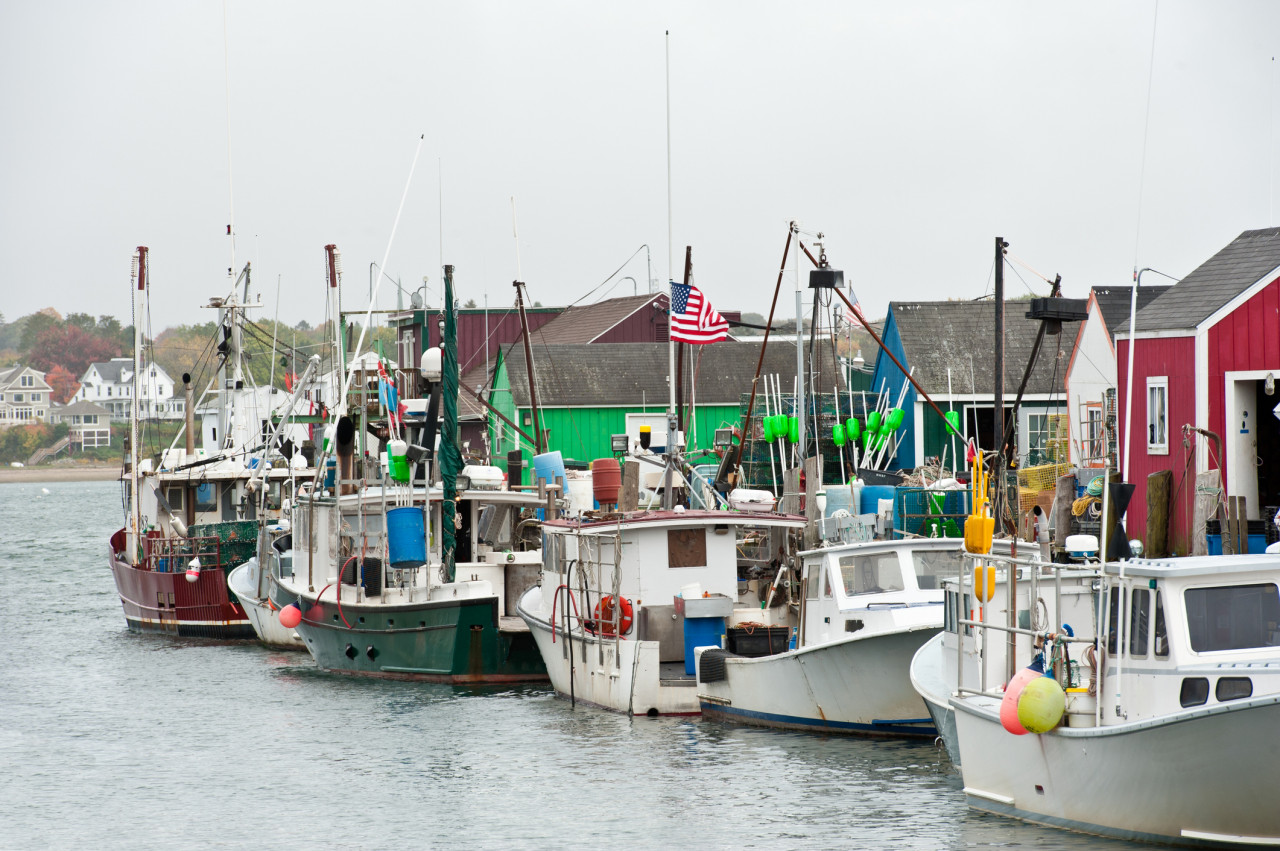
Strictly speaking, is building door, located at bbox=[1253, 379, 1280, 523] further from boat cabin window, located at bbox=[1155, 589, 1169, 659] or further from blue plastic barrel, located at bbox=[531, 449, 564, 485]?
boat cabin window, located at bbox=[1155, 589, 1169, 659]

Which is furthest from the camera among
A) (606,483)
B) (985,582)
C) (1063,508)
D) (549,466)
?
(549,466)

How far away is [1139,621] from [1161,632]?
0.21 m

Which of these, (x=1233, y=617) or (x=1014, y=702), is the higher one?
(x=1233, y=617)

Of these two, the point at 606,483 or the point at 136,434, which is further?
the point at 136,434

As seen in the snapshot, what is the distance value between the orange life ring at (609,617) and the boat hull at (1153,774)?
25.8 ft

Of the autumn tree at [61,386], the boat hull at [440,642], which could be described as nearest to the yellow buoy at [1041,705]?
the boat hull at [440,642]

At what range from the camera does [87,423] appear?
170000 mm

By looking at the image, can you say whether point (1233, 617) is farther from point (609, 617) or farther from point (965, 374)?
point (965, 374)

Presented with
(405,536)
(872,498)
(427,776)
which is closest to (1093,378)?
(872,498)

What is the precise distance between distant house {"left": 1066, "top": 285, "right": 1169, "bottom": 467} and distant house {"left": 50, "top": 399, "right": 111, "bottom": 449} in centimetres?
14667

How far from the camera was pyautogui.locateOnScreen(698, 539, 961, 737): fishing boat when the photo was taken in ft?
64.1

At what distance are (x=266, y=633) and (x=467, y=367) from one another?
26910 mm

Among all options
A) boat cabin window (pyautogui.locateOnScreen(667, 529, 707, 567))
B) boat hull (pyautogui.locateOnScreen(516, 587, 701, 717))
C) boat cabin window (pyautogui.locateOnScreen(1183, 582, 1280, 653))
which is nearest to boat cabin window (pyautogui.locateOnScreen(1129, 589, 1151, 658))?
boat cabin window (pyautogui.locateOnScreen(1183, 582, 1280, 653))

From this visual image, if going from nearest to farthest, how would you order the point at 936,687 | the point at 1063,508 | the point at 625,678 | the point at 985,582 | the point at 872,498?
the point at 985,582 → the point at 936,687 → the point at 625,678 → the point at 872,498 → the point at 1063,508
